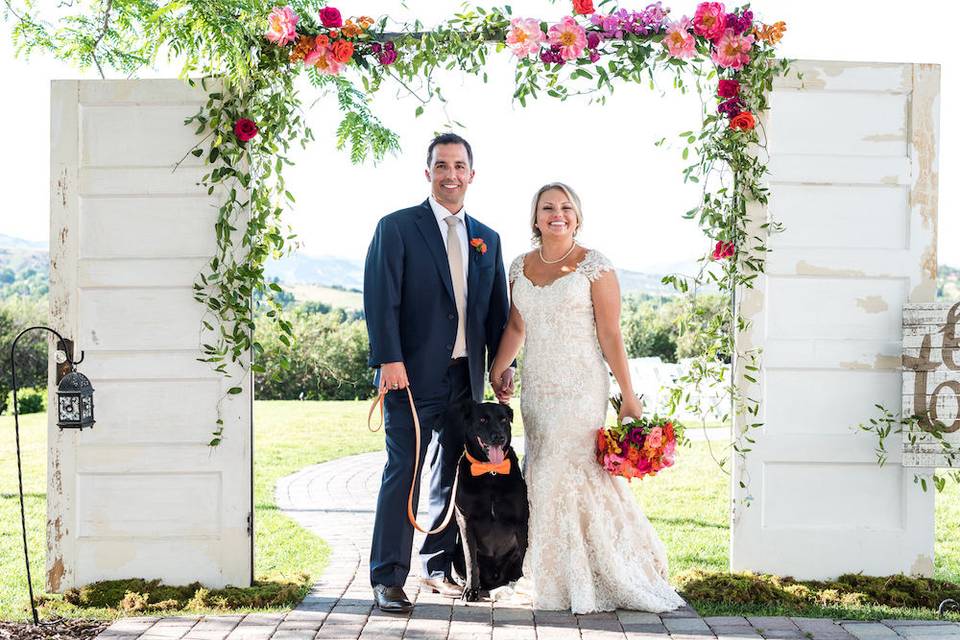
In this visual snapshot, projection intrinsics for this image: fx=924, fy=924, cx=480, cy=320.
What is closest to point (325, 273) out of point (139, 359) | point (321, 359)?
point (321, 359)

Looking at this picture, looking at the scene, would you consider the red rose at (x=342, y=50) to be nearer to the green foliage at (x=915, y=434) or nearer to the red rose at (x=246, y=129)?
the red rose at (x=246, y=129)

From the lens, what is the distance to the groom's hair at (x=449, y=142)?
154 inches

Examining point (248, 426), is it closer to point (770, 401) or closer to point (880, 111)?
point (770, 401)

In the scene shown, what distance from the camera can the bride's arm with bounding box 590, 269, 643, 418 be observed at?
383cm

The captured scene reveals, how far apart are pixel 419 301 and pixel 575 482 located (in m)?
1.00

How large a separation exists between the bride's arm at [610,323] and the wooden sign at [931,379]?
133cm

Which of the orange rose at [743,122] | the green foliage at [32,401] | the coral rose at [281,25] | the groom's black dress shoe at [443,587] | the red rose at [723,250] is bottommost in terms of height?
the green foliage at [32,401]

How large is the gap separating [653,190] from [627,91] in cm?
2068

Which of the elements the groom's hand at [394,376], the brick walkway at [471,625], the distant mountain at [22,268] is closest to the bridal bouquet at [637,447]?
the brick walkway at [471,625]

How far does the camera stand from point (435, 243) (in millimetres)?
3934

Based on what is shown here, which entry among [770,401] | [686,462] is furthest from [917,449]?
[686,462]

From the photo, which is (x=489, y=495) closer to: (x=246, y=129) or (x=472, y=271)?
(x=472, y=271)

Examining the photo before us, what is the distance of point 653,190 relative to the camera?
24.3 metres

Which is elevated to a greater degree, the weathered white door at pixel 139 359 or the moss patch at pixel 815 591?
the weathered white door at pixel 139 359
